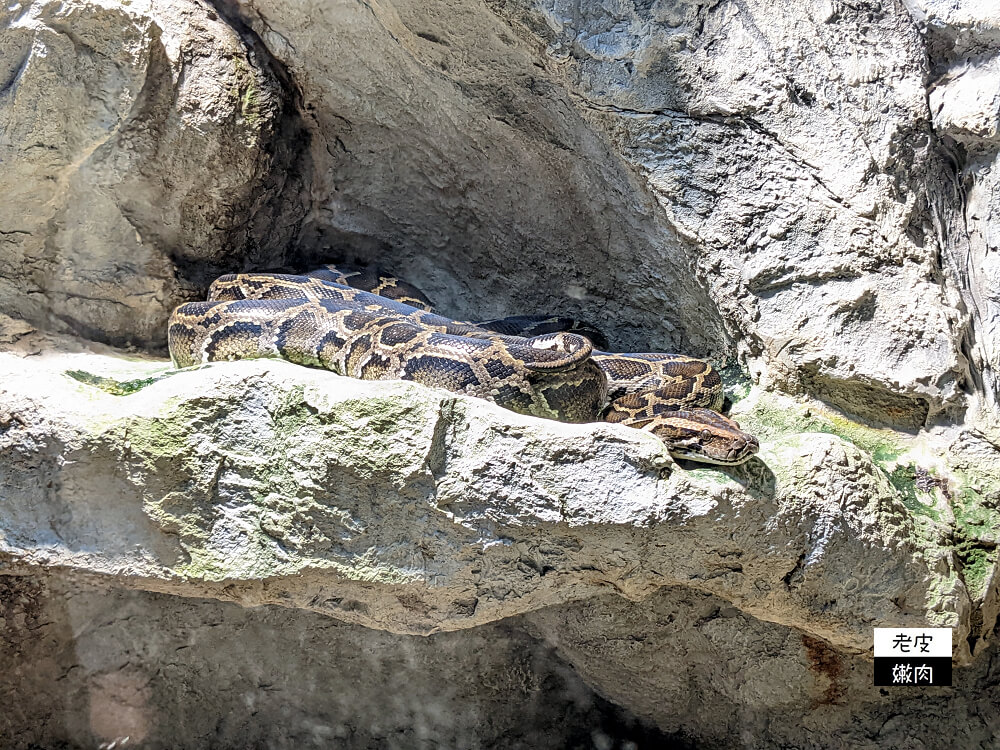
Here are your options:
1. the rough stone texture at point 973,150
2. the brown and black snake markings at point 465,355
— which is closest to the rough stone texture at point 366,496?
the brown and black snake markings at point 465,355

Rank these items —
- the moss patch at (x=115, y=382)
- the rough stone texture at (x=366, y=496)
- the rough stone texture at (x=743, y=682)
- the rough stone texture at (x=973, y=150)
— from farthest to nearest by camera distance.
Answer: the rough stone texture at (x=743, y=682)
the rough stone texture at (x=973, y=150)
the moss patch at (x=115, y=382)
the rough stone texture at (x=366, y=496)

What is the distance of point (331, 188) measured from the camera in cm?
508

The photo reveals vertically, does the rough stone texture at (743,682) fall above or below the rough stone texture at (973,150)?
below

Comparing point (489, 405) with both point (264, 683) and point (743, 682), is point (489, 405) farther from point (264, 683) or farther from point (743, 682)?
point (264, 683)

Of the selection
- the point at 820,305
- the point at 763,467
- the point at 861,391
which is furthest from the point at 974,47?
the point at 763,467

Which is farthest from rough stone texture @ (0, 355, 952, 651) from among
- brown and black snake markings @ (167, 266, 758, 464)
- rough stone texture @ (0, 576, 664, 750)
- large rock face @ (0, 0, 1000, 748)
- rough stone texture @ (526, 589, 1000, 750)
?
rough stone texture @ (0, 576, 664, 750)

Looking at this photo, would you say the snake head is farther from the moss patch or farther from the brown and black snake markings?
the moss patch

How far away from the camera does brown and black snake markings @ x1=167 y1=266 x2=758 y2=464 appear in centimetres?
377

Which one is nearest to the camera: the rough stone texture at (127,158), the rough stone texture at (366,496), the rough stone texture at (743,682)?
the rough stone texture at (366,496)

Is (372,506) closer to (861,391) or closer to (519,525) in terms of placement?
(519,525)

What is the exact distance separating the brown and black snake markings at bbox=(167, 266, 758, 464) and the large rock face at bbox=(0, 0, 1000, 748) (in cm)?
24

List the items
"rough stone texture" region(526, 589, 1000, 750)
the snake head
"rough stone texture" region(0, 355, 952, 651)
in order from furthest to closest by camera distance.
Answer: "rough stone texture" region(526, 589, 1000, 750) → the snake head → "rough stone texture" region(0, 355, 952, 651)

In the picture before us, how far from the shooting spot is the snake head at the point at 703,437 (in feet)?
11.0

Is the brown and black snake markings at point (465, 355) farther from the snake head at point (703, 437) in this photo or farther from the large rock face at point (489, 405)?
the large rock face at point (489, 405)
